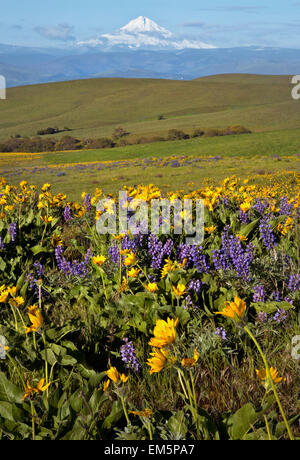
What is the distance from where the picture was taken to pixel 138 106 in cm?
8862

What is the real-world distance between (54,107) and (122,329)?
99.0 m

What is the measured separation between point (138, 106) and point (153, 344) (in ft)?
303

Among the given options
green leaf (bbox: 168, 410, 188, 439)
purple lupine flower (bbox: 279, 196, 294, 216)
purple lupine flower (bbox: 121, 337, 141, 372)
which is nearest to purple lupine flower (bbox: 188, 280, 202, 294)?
purple lupine flower (bbox: 121, 337, 141, 372)

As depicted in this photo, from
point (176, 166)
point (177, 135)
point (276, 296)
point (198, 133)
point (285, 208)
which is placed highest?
point (198, 133)

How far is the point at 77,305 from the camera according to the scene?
320 centimetres

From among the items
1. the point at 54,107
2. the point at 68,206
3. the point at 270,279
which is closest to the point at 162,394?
the point at 270,279

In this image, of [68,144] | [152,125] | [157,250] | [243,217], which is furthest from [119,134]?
[157,250]

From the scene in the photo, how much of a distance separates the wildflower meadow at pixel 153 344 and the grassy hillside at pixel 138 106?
173 feet

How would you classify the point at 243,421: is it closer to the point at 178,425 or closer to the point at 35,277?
the point at 178,425

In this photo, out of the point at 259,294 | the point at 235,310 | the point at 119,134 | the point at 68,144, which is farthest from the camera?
the point at 119,134

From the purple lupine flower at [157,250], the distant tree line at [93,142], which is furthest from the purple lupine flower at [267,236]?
the distant tree line at [93,142]

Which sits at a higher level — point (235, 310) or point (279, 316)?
point (235, 310)

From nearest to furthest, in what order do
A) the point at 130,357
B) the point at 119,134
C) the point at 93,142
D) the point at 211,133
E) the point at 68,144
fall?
1. the point at 130,357
2. the point at 211,133
3. the point at 93,142
4. the point at 68,144
5. the point at 119,134

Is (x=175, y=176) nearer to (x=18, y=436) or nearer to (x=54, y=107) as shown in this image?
(x=18, y=436)
